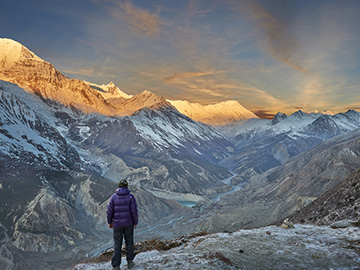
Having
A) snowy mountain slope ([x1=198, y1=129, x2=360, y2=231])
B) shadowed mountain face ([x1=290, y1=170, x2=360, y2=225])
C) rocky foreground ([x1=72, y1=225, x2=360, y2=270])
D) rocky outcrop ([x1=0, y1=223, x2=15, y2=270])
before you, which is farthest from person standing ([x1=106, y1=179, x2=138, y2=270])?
rocky outcrop ([x1=0, y1=223, x2=15, y2=270])

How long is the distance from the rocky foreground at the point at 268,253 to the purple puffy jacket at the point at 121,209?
3064 mm

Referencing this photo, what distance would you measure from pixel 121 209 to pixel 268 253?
9.66 m

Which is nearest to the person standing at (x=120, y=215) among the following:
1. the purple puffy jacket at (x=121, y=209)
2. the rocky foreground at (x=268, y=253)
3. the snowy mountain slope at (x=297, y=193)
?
the purple puffy jacket at (x=121, y=209)

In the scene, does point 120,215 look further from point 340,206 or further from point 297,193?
point 297,193

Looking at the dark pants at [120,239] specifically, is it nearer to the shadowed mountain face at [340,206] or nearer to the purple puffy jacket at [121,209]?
the purple puffy jacket at [121,209]

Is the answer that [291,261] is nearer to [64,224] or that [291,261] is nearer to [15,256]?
[15,256]

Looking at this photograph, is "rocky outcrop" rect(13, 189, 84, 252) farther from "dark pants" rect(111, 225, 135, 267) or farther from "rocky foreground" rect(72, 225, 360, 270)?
"dark pants" rect(111, 225, 135, 267)

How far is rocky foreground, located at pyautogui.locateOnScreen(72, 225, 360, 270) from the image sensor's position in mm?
13836

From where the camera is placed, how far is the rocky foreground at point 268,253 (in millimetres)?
13836

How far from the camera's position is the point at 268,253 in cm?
1596

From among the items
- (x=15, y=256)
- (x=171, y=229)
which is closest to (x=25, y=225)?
(x=15, y=256)

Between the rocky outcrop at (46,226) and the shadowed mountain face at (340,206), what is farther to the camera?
the rocky outcrop at (46,226)

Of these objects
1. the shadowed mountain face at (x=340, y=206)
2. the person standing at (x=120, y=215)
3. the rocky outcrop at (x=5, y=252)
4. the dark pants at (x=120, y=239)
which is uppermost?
the person standing at (x=120, y=215)

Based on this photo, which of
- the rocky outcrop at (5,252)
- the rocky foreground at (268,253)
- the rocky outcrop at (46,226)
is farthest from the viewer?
the rocky outcrop at (46,226)
